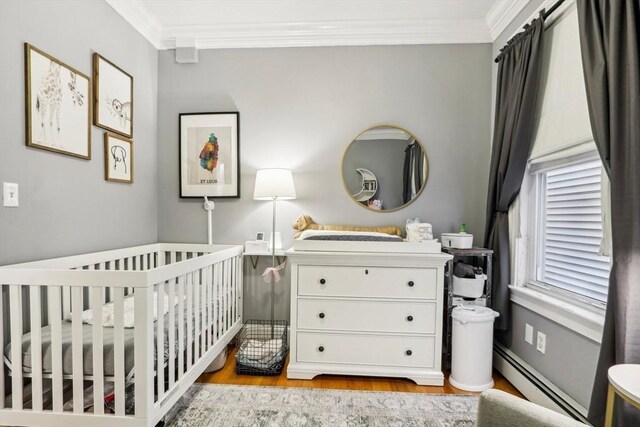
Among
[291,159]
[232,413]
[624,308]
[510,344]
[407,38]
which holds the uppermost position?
[407,38]

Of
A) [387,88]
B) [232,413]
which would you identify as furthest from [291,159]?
[232,413]

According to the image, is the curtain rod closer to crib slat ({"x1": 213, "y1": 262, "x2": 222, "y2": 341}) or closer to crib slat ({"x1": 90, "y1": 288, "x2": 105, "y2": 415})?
crib slat ({"x1": 213, "y1": 262, "x2": 222, "y2": 341})

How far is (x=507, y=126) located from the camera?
6.89 ft

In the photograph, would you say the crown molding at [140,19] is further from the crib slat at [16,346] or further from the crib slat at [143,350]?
the crib slat at [143,350]

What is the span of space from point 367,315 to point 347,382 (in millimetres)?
447

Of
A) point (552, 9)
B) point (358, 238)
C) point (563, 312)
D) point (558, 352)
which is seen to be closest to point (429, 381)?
point (558, 352)

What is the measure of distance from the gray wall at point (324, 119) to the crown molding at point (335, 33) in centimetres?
6

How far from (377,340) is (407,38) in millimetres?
2215

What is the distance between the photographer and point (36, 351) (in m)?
1.32

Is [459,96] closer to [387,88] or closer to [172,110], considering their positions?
[387,88]

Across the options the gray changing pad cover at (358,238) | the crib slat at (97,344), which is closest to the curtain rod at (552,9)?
the gray changing pad cover at (358,238)

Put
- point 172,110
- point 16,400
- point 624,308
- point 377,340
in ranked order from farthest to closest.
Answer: point 172,110
point 377,340
point 16,400
point 624,308

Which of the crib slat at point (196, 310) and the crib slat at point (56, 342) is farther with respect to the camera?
the crib slat at point (196, 310)

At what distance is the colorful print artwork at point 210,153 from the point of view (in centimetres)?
264
